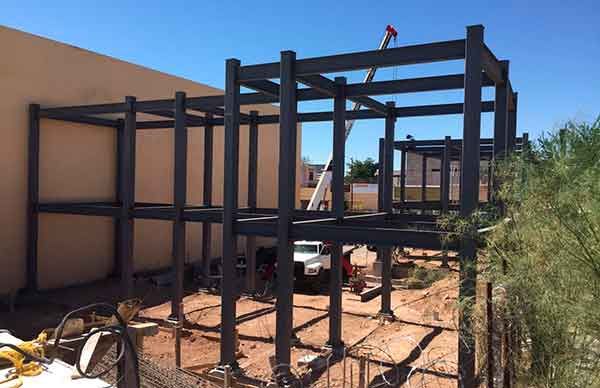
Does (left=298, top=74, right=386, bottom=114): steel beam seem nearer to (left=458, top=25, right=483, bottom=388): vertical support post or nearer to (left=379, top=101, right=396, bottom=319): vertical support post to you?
(left=379, top=101, right=396, bottom=319): vertical support post

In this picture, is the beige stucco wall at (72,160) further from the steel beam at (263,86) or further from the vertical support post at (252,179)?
the steel beam at (263,86)

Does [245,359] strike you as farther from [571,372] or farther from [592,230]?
[592,230]

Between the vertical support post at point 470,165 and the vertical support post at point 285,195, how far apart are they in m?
2.71

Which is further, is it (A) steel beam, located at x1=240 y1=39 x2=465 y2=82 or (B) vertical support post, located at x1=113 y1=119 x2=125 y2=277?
(B) vertical support post, located at x1=113 y1=119 x2=125 y2=277

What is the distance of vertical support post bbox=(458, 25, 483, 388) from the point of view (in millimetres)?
6691

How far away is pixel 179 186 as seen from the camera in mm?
12164

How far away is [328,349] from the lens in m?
10.1

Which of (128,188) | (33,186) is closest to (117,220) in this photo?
(33,186)

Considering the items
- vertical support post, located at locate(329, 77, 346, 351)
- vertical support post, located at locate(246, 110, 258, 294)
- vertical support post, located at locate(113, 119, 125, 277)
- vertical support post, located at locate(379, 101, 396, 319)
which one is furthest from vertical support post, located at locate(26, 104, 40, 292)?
vertical support post, located at locate(379, 101, 396, 319)

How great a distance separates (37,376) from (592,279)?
4.56 metres

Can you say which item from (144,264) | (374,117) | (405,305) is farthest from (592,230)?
(144,264)

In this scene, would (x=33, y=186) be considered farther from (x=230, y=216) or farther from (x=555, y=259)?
(x=555, y=259)

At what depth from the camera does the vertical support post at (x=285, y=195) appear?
8148 millimetres

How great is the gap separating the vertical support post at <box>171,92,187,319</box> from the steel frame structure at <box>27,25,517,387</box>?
1.0 inches
